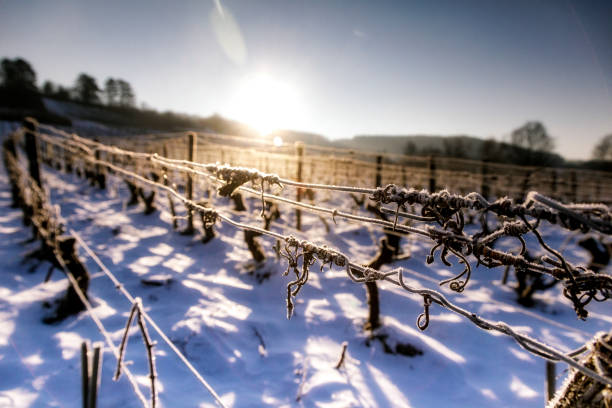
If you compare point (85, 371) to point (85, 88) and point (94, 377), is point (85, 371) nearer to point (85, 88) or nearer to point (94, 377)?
point (94, 377)

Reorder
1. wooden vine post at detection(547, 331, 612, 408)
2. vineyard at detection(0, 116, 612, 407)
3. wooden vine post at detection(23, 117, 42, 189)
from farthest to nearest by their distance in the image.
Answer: wooden vine post at detection(23, 117, 42, 189) < vineyard at detection(0, 116, 612, 407) < wooden vine post at detection(547, 331, 612, 408)

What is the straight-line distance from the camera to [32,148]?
21.0 ft

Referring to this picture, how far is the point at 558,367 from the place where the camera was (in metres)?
3.65

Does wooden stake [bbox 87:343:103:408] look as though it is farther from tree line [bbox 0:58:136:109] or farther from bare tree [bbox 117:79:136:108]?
bare tree [bbox 117:79:136:108]

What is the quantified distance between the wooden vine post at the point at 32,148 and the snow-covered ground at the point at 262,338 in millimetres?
1389

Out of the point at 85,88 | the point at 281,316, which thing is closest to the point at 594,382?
the point at 281,316

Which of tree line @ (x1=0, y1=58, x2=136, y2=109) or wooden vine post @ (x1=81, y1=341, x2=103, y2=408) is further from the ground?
tree line @ (x1=0, y1=58, x2=136, y2=109)

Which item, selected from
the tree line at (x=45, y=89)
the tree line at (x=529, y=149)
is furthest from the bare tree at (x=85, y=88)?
the tree line at (x=529, y=149)

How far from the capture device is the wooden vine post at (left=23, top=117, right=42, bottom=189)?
6301 mm

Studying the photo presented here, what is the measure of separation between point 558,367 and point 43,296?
22.0 ft

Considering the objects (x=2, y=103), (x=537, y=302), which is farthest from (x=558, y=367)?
(x=2, y=103)

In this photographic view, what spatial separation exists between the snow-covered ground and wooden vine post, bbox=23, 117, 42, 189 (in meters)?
1.39

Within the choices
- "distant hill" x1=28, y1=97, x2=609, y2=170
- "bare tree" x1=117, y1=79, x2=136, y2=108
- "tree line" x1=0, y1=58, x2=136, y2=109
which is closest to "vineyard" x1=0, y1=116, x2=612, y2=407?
"distant hill" x1=28, y1=97, x2=609, y2=170

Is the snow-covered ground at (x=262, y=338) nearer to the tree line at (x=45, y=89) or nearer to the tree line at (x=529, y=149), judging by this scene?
the tree line at (x=529, y=149)
